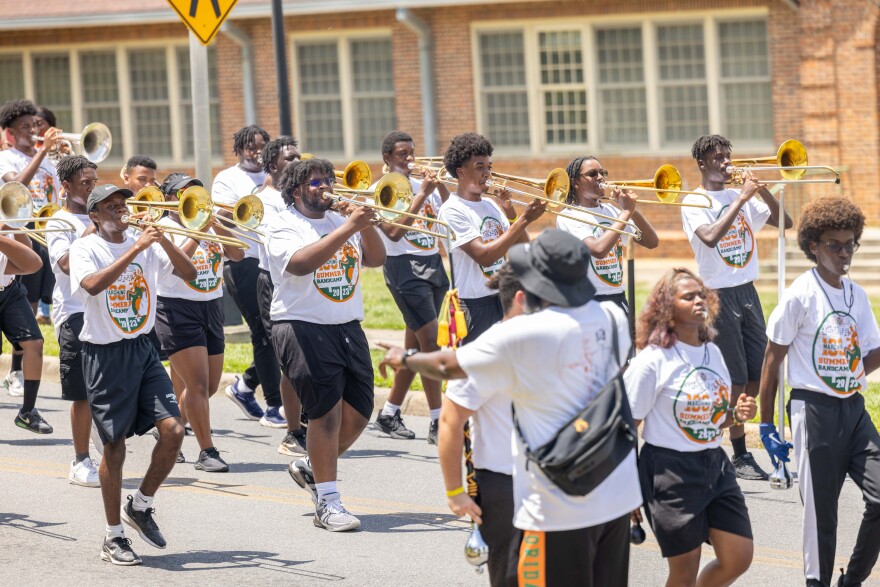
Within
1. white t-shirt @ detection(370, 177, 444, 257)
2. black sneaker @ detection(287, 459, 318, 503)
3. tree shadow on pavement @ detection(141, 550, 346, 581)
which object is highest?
white t-shirt @ detection(370, 177, 444, 257)

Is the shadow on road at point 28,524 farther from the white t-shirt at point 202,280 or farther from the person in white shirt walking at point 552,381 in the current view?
the person in white shirt walking at point 552,381

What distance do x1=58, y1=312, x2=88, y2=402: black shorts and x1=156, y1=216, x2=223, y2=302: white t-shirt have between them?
675 millimetres

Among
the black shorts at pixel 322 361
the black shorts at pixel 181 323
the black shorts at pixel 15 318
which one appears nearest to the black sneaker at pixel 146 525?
the black shorts at pixel 322 361

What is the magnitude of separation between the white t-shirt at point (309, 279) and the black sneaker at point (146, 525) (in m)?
1.34

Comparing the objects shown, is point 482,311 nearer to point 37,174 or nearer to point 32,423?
point 32,423

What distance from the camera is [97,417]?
7.59m

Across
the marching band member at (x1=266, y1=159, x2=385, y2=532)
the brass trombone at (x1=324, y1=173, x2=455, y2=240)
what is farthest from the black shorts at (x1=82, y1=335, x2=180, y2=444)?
the brass trombone at (x1=324, y1=173, x2=455, y2=240)

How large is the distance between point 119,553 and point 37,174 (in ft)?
19.8

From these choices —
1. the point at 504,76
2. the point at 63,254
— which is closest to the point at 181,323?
the point at 63,254

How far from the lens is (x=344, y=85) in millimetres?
23375

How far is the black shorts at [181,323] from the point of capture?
9.63m

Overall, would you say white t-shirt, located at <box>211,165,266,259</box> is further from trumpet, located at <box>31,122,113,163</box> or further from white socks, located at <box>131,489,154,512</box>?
white socks, located at <box>131,489,154,512</box>

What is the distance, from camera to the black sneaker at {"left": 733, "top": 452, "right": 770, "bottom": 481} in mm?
9078

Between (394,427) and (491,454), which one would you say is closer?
(491,454)
